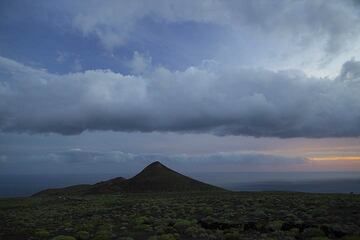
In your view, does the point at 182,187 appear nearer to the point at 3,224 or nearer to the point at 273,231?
the point at 3,224

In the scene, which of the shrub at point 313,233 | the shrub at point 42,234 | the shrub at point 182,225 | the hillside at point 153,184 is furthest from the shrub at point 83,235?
the hillside at point 153,184

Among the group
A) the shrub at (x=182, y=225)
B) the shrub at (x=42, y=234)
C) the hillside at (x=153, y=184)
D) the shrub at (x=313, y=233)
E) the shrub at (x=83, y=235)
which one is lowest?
the shrub at (x=42, y=234)

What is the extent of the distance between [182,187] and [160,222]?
58085 mm

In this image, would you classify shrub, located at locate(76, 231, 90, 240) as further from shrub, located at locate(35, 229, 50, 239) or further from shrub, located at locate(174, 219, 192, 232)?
shrub, located at locate(174, 219, 192, 232)

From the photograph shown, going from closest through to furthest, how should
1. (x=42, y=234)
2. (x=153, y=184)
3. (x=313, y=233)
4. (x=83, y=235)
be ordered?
(x=313, y=233) < (x=83, y=235) < (x=42, y=234) < (x=153, y=184)

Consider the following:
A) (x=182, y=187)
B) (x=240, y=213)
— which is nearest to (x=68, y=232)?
(x=240, y=213)

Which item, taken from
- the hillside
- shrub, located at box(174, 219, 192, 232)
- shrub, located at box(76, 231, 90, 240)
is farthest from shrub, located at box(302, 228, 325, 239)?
the hillside

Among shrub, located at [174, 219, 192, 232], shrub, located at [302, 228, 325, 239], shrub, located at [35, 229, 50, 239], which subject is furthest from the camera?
shrub, located at [174, 219, 192, 232]

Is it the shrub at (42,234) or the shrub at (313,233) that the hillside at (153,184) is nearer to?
the shrub at (42,234)

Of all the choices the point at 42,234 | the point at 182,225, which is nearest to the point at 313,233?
the point at 182,225

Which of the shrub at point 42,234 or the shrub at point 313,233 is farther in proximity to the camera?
the shrub at point 42,234

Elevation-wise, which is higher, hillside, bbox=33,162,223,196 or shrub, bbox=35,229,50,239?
hillside, bbox=33,162,223,196

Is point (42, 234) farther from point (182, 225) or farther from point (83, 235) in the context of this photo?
point (182, 225)

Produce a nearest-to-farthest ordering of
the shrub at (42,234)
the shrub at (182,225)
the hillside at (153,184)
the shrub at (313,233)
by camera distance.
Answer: the shrub at (313,233) < the shrub at (42,234) < the shrub at (182,225) < the hillside at (153,184)
